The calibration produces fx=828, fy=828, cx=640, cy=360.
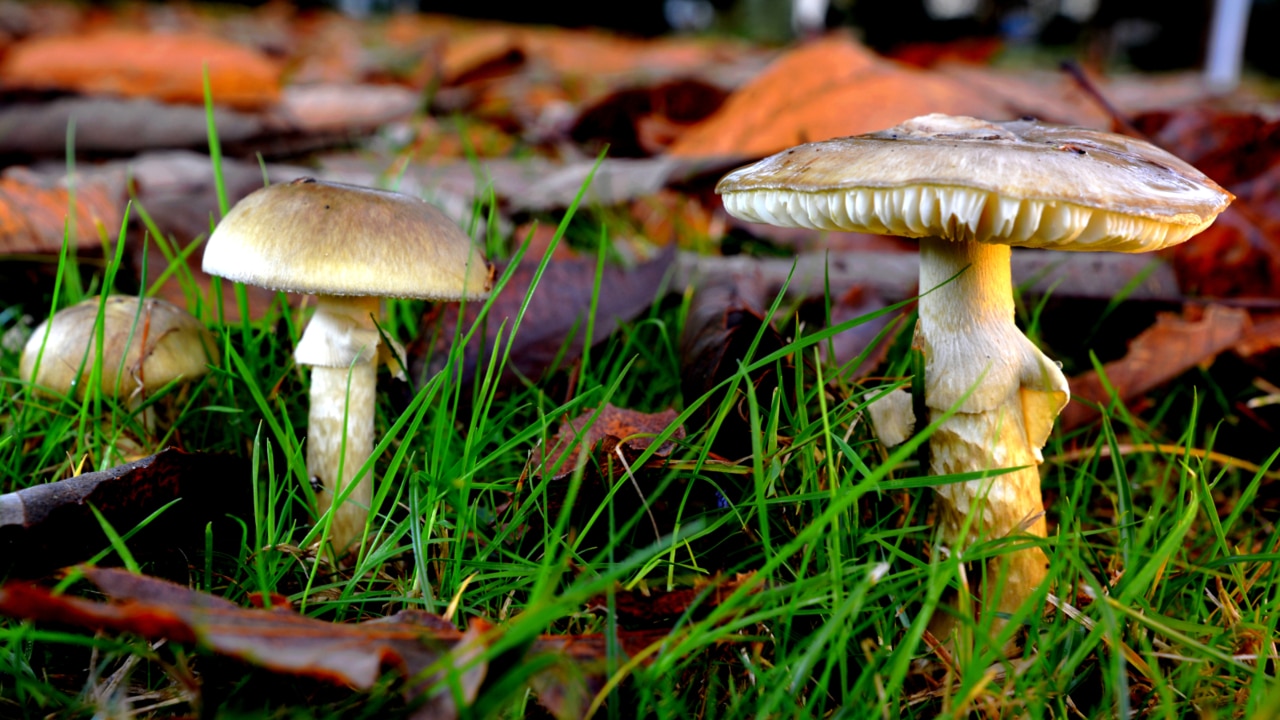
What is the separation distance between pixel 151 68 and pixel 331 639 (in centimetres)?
625

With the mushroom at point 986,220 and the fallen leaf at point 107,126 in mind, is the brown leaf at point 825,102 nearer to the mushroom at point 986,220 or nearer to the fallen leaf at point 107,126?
the mushroom at point 986,220

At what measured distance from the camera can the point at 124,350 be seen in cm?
198

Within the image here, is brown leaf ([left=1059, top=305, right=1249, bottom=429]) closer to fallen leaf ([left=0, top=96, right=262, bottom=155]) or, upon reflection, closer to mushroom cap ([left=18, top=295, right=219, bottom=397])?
mushroom cap ([left=18, top=295, right=219, bottom=397])

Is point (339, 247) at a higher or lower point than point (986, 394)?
higher

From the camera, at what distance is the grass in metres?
1.26

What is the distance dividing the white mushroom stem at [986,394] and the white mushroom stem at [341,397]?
48.9 inches

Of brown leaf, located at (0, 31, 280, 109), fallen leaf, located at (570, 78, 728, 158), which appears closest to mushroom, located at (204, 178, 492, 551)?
fallen leaf, located at (570, 78, 728, 158)

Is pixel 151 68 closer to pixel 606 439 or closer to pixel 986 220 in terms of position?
pixel 606 439

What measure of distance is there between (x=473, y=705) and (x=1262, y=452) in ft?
7.62

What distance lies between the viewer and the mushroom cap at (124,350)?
6.61 ft

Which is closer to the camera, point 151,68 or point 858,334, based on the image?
point 858,334

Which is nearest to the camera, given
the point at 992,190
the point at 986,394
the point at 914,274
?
the point at 992,190

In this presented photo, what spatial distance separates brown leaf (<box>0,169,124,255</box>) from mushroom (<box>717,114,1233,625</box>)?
2.18 metres

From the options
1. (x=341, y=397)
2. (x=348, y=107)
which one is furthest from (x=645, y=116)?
(x=341, y=397)
